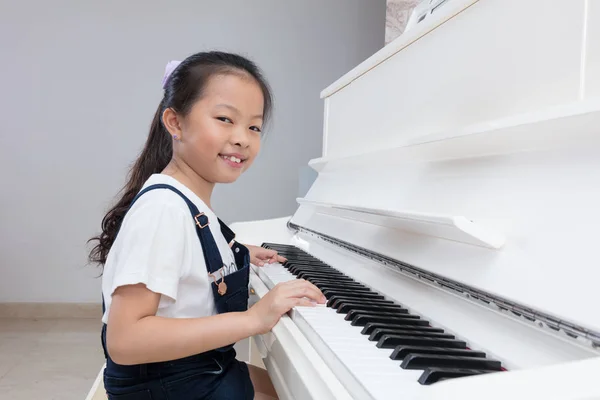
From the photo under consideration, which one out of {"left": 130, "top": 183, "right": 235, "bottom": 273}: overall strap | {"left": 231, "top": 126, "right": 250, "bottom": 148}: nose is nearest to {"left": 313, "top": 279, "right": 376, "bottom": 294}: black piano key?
{"left": 130, "top": 183, "right": 235, "bottom": 273}: overall strap

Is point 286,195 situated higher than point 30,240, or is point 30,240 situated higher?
point 286,195

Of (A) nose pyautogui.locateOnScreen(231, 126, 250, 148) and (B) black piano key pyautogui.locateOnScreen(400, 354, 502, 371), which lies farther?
(A) nose pyautogui.locateOnScreen(231, 126, 250, 148)

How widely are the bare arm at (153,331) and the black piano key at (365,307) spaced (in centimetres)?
15

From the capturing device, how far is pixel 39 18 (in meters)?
3.21

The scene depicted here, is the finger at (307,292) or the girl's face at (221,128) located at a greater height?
the girl's face at (221,128)

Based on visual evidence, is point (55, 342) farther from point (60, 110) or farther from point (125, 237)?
point (125, 237)

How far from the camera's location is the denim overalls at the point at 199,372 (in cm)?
96

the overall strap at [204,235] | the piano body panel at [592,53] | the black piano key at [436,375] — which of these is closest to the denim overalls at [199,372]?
the overall strap at [204,235]

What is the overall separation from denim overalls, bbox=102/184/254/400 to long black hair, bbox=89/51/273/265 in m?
0.22

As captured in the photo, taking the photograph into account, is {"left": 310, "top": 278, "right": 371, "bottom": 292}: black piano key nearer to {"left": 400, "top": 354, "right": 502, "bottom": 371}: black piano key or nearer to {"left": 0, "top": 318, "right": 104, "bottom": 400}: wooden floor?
{"left": 400, "top": 354, "right": 502, "bottom": 371}: black piano key

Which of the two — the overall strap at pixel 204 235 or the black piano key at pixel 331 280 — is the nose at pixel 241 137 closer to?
the overall strap at pixel 204 235

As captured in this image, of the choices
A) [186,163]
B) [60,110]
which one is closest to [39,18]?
[60,110]

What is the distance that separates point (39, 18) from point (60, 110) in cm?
57

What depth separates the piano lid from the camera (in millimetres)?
619
